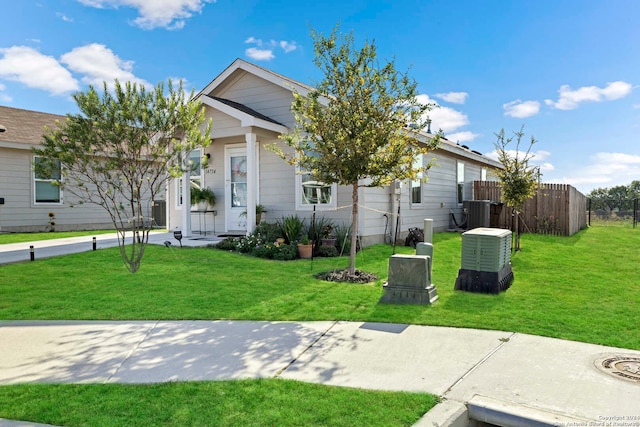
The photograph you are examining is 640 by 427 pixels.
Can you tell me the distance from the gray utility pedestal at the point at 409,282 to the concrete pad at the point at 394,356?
1032mm

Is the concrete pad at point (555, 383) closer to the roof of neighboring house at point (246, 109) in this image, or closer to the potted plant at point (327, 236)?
the potted plant at point (327, 236)

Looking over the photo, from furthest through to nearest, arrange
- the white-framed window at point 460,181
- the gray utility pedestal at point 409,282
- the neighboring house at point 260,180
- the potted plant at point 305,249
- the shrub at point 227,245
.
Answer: the white-framed window at point 460,181 → the neighboring house at point 260,180 → the shrub at point 227,245 → the potted plant at point 305,249 → the gray utility pedestal at point 409,282

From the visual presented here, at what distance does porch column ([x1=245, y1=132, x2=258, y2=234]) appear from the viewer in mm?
11122

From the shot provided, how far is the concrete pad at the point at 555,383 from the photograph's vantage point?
2969 millimetres

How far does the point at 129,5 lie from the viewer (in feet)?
36.9

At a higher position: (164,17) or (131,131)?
(164,17)

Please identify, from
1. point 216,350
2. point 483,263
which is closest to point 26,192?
point 216,350

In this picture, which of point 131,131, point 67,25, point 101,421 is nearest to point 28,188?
point 67,25

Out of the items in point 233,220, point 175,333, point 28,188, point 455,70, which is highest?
point 455,70

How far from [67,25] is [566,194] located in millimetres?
16741

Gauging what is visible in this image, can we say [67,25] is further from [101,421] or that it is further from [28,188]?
[101,421]

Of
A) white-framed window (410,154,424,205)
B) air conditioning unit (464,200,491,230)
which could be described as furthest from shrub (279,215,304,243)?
air conditioning unit (464,200,491,230)

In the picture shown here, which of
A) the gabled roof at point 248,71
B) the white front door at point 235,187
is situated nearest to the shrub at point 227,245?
the white front door at point 235,187

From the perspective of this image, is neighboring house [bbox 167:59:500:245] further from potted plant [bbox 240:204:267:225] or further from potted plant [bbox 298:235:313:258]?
potted plant [bbox 298:235:313:258]
